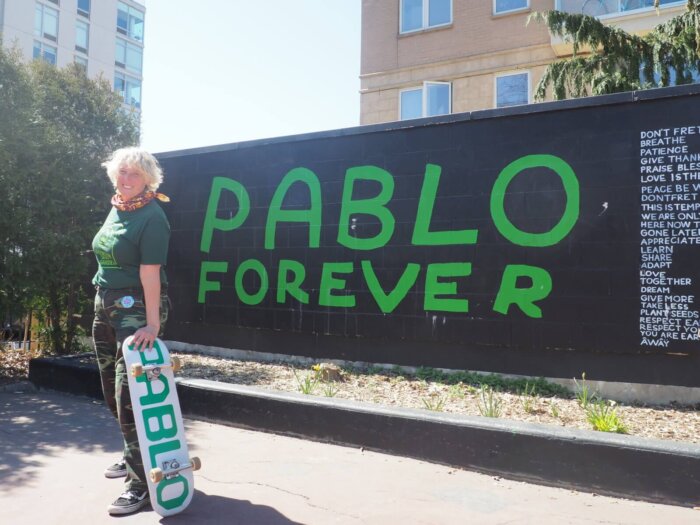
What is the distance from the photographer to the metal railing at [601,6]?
45.8ft

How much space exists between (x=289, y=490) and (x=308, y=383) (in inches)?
67.3

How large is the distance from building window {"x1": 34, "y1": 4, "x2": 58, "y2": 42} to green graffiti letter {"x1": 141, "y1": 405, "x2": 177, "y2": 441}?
148 ft

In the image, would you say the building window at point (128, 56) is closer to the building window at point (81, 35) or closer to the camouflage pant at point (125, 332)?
the building window at point (81, 35)

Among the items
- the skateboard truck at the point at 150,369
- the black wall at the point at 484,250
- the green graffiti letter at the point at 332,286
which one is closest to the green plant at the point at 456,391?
the black wall at the point at 484,250

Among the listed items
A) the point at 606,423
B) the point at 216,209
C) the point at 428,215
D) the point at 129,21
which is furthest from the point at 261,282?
the point at 129,21

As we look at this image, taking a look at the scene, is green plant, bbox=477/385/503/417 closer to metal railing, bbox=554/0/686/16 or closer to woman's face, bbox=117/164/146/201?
woman's face, bbox=117/164/146/201

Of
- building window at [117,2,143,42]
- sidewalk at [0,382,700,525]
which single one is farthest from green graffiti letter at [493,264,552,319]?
building window at [117,2,143,42]

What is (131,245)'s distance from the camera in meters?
3.35

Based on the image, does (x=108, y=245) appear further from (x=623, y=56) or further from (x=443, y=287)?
(x=623, y=56)

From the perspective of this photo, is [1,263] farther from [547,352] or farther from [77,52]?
[77,52]

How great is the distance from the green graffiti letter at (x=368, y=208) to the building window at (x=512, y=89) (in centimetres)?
986

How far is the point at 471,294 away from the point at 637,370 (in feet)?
5.32

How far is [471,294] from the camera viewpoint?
5.92 metres

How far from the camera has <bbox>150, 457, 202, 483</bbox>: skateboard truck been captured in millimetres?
3107
